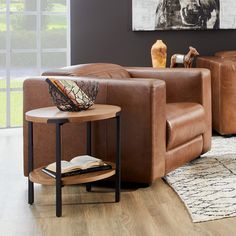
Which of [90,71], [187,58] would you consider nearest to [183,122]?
[90,71]

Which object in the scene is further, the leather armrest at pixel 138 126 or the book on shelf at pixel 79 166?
the leather armrest at pixel 138 126

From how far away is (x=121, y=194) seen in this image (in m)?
3.43

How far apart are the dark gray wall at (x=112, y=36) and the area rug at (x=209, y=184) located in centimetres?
164

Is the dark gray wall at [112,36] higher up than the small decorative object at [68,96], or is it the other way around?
the dark gray wall at [112,36]

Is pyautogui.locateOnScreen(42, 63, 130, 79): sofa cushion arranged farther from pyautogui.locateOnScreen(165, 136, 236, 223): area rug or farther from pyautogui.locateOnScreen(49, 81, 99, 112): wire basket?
pyautogui.locateOnScreen(165, 136, 236, 223): area rug

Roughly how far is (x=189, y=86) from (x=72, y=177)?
1.53 meters

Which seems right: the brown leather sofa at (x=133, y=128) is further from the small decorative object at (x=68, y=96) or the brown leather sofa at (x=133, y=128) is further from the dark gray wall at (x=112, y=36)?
the dark gray wall at (x=112, y=36)

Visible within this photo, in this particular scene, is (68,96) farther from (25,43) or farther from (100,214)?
(25,43)

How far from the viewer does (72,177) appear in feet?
10.3

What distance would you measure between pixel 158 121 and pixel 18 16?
2.60 m

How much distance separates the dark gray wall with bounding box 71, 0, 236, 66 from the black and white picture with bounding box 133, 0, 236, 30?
0.26ft

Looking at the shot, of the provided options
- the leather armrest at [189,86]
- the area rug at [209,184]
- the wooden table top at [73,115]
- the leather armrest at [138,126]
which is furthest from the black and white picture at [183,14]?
the wooden table top at [73,115]

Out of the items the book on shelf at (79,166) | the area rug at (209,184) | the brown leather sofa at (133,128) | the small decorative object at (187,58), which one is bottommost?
the area rug at (209,184)

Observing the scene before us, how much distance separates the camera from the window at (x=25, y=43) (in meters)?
5.55
